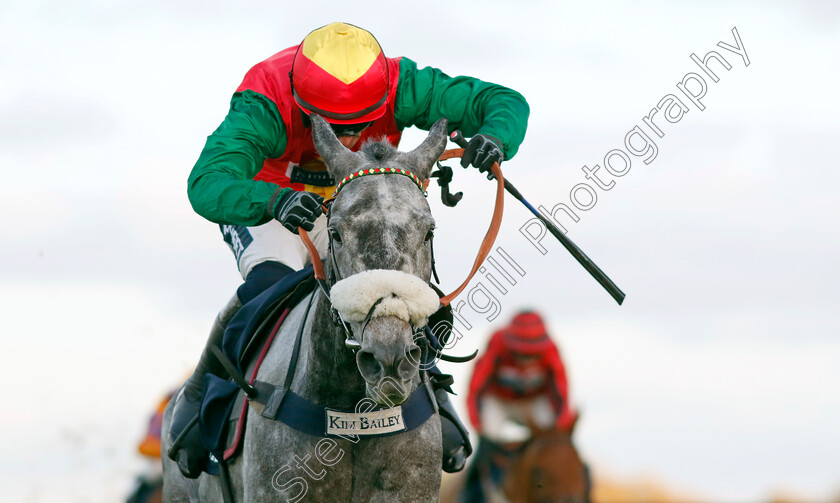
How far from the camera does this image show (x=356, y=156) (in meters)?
5.15

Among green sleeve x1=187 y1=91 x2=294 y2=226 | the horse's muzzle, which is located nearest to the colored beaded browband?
green sleeve x1=187 y1=91 x2=294 y2=226

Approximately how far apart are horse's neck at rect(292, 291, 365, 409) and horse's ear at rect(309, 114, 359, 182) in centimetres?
60

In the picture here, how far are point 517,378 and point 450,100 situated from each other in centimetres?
554

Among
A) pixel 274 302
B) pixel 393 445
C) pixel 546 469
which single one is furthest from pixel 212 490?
pixel 546 469

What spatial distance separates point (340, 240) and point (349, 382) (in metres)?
0.76

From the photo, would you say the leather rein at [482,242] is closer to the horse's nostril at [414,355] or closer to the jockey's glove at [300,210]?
the jockey's glove at [300,210]

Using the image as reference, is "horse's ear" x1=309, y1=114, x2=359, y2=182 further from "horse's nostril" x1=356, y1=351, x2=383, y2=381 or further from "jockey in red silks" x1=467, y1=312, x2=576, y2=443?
"jockey in red silks" x1=467, y1=312, x2=576, y2=443

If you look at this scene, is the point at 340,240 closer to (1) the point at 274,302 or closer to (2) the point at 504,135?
(1) the point at 274,302

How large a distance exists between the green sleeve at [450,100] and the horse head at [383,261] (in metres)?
1.53

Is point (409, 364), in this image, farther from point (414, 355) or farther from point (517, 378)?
point (517, 378)

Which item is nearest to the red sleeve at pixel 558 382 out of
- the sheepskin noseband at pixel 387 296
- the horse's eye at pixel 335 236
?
the horse's eye at pixel 335 236

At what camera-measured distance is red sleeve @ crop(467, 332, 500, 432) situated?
454 inches

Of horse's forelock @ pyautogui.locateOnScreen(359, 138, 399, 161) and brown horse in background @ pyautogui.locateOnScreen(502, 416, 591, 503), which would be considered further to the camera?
brown horse in background @ pyautogui.locateOnScreen(502, 416, 591, 503)

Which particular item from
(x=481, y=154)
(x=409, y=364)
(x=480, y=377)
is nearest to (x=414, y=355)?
(x=409, y=364)
